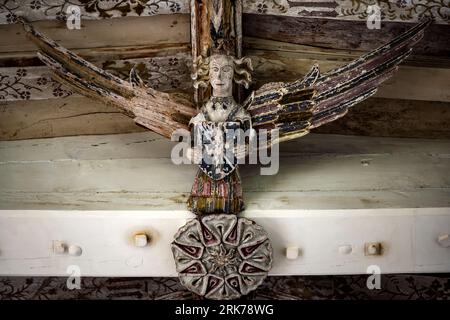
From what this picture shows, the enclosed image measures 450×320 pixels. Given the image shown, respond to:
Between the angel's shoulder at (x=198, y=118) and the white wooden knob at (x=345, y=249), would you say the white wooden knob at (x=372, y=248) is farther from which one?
the angel's shoulder at (x=198, y=118)

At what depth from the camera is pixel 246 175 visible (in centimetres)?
219

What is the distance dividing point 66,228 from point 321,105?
100cm

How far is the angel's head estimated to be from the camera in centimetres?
189

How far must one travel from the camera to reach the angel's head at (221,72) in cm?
189

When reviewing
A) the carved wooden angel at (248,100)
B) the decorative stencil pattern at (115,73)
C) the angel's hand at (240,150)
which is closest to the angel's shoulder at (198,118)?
the carved wooden angel at (248,100)

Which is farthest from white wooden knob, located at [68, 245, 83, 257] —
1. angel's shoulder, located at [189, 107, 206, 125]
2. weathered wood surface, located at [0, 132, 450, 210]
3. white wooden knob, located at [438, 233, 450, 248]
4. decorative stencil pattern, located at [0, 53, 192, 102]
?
white wooden knob, located at [438, 233, 450, 248]

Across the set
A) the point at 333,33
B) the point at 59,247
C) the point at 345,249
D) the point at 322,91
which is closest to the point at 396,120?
the point at 333,33

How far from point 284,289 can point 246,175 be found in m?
0.63

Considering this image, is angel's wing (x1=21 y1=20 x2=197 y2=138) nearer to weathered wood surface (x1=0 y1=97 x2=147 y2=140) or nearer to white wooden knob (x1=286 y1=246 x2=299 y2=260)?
weathered wood surface (x1=0 y1=97 x2=147 y2=140)

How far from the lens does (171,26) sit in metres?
2.22

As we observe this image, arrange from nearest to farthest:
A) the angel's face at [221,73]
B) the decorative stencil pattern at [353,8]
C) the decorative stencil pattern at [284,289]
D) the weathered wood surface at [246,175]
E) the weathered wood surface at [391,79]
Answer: the angel's face at [221,73]
the weathered wood surface at [246,175]
the decorative stencil pattern at [353,8]
the weathered wood surface at [391,79]
the decorative stencil pattern at [284,289]

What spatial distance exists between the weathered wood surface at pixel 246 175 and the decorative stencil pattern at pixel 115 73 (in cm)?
21

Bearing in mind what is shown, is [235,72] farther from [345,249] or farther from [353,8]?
[345,249]

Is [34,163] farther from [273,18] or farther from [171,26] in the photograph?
[273,18]
